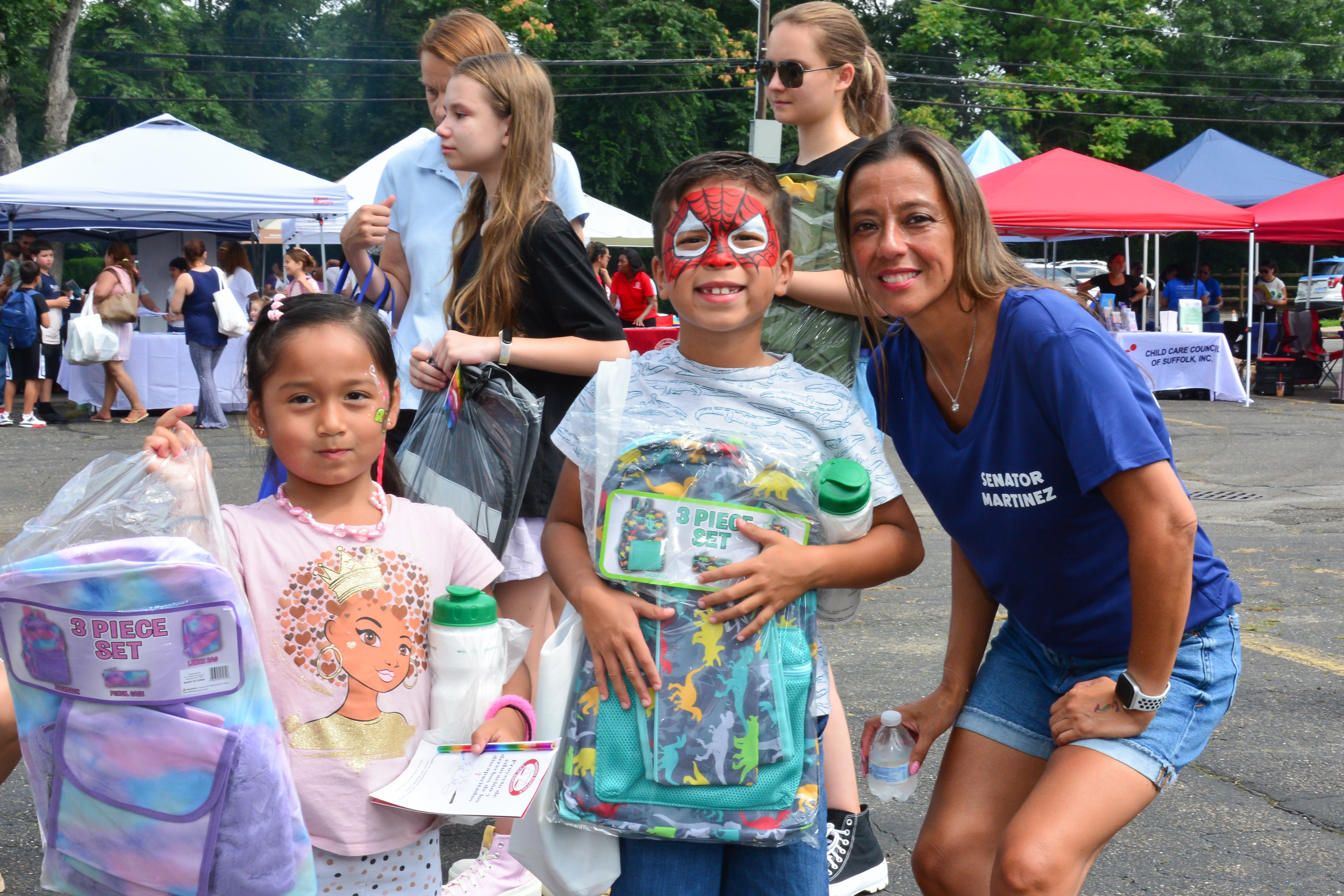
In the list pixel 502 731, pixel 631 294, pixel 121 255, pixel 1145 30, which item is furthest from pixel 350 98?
pixel 502 731

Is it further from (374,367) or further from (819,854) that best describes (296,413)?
(819,854)

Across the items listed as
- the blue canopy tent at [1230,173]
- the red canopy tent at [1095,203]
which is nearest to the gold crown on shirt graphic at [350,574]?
the red canopy tent at [1095,203]

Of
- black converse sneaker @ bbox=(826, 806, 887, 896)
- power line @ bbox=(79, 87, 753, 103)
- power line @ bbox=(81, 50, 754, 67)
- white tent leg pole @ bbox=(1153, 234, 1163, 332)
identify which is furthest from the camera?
power line @ bbox=(79, 87, 753, 103)

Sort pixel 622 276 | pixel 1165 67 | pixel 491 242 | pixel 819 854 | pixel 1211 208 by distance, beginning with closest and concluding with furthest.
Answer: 1. pixel 819 854
2. pixel 491 242
3. pixel 1211 208
4. pixel 622 276
5. pixel 1165 67

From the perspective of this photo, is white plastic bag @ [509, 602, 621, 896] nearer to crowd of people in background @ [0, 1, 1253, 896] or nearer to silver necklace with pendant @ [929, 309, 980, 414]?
crowd of people in background @ [0, 1, 1253, 896]

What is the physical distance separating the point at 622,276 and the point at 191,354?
6283 millimetres

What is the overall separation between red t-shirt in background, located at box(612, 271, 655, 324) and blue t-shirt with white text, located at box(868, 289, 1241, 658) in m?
14.7

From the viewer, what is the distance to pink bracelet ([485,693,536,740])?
2.07m

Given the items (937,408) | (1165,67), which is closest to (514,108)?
(937,408)

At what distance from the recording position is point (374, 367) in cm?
217

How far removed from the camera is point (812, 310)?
2.79 m

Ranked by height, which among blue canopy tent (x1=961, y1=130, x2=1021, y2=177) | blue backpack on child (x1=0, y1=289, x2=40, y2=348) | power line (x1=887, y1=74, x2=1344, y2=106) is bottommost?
blue backpack on child (x1=0, y1=289, x2=40, y2=348)

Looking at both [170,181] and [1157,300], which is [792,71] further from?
[1157,300]

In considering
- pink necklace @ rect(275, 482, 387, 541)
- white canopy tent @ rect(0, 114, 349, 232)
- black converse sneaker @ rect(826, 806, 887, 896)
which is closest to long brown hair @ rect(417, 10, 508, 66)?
pink necklace @ rect(275, 482, 387, 541)
